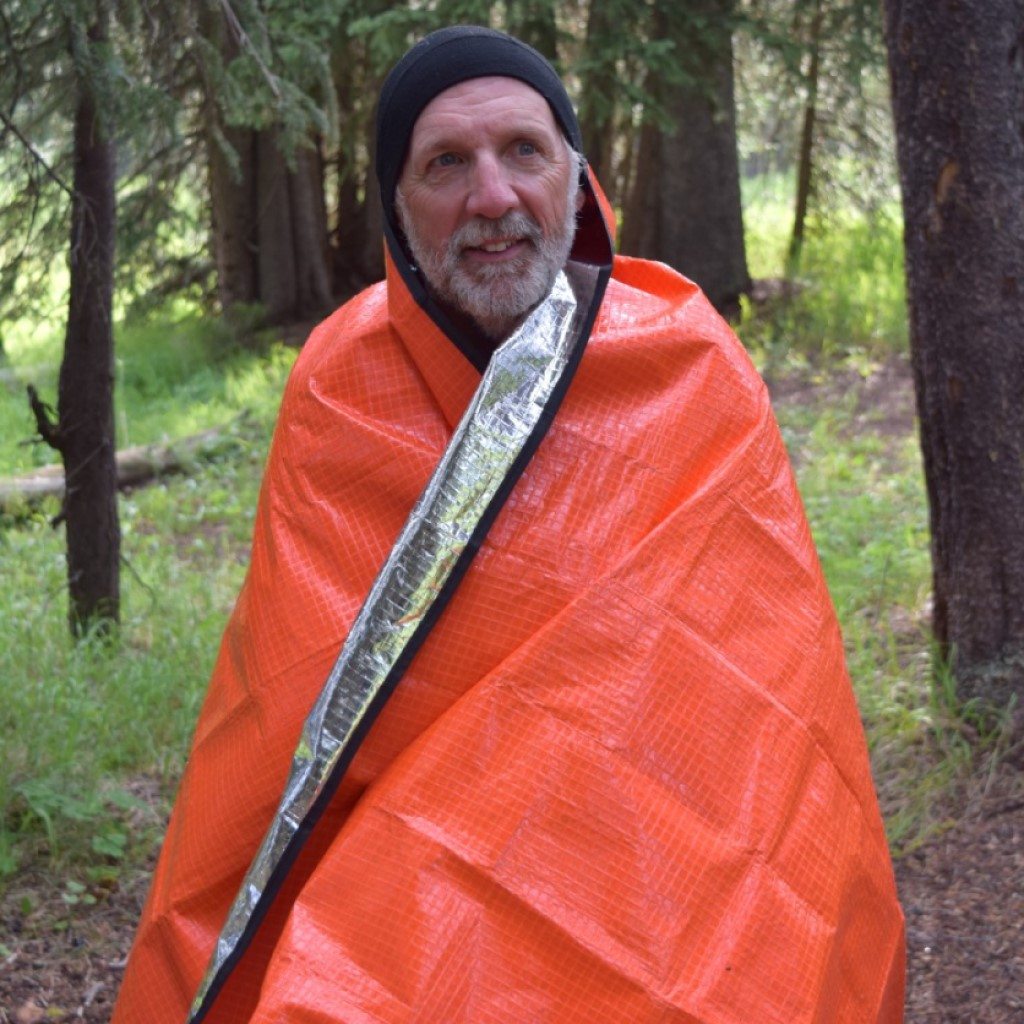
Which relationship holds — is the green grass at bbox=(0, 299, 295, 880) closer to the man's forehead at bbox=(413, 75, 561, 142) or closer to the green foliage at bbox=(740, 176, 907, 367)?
the man's forehead at bbox=(413, 75, 561, 142)

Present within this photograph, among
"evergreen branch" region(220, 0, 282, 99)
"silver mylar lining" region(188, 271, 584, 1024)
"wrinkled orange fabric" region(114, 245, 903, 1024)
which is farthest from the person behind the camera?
"evergreen branch" region(220, 0, 282, 99)

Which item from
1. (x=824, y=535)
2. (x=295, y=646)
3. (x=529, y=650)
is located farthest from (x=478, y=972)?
(x=824, y=535)

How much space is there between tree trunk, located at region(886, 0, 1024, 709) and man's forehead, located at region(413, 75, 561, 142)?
1.94 meters

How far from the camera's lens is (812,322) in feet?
34.7

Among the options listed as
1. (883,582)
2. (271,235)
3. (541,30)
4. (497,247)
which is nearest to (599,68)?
(541,30)

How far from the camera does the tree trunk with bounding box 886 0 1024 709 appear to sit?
4359 millimetres

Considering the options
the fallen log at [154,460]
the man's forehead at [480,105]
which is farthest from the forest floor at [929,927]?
the fallen log at [154,460]

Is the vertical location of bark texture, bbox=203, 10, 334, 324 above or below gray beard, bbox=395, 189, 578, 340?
below

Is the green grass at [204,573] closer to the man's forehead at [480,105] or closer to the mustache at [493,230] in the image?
the mustache at [493,230]

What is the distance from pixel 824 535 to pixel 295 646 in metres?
4.52

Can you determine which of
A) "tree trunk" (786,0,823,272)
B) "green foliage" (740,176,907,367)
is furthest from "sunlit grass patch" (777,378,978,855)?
"tree trunk" (786,0,823,272)

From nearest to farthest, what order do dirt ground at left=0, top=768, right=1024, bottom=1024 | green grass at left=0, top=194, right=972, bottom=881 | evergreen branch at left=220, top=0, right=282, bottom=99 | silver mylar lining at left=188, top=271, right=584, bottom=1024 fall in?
silver mylar lining at left=188, top=271, right=584, bottom=1024, dirt ground at left=0, top=768, right=1024, bottom=1024, green grass at left=0, top=194, right=972, bottom=881, evergreen branch at left=220, top=0, right=282, bottom=99

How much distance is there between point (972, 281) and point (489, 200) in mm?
2160

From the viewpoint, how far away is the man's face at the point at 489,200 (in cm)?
283
